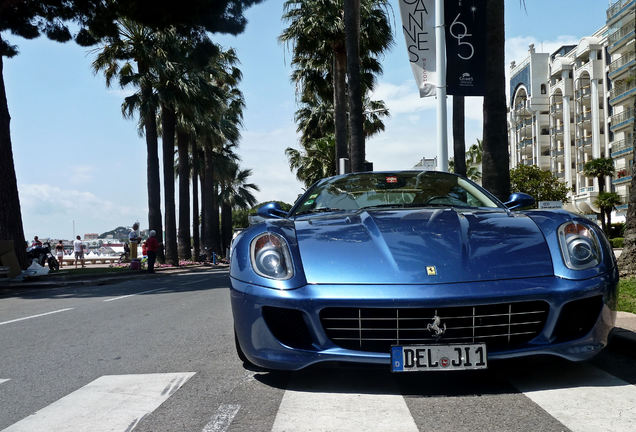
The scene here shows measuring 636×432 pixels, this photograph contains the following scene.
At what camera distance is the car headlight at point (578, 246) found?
3215 mm

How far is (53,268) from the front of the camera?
26.2 metres

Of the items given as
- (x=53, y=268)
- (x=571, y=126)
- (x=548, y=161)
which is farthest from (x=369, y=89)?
(x=548, y=161)

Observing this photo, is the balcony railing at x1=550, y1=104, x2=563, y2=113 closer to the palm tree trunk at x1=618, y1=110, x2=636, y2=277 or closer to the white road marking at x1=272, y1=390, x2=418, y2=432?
the palm tree trunk at x1=618, y1=110, x2=636, y2=277

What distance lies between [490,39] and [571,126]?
68661mm

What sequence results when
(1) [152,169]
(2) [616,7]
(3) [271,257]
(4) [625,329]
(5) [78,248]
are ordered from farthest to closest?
(2) [616,7]
(5) [78,248]
(1) [152,169]
(4) [625,329]
(3) [271,257]

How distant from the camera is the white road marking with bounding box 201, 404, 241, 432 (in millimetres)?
2740

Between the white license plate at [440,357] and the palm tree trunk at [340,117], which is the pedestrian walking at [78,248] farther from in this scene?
the white license plate at [440,357]

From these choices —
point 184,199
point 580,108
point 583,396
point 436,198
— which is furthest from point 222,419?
point 580,108

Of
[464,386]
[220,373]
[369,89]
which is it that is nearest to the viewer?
[464,386]

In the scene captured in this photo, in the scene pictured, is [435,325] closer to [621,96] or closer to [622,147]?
[622,147]

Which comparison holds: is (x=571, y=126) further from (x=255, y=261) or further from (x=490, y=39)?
(x=255, y=261)

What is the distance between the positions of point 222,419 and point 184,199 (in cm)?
3095

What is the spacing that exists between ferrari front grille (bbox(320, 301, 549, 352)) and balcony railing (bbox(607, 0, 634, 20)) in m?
59.4

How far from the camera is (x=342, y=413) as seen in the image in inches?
113
